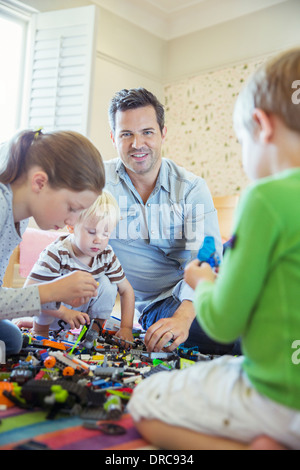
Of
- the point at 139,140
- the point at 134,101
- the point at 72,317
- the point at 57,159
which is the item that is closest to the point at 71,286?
the point at 57,159

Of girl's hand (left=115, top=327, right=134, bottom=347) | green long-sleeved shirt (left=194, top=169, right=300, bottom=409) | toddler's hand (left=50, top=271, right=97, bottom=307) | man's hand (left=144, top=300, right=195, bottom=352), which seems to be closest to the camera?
green long-sleeved shirt (left=194, top=169, right=300, bottom=409)

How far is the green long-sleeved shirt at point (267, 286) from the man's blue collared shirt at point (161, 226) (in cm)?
116

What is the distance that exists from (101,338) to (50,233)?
114 cm

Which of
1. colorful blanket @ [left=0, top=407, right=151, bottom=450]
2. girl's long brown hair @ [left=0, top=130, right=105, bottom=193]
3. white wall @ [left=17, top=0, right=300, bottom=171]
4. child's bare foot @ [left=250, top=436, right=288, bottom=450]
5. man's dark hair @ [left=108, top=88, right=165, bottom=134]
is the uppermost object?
white wall @ [left=17, top=0, right=300, bottom=171]

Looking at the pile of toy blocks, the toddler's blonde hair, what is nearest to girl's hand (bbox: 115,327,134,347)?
the pile of toy blocks

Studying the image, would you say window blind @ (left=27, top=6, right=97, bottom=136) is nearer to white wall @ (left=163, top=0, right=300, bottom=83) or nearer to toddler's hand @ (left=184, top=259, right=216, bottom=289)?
white wall @ (left=163, top=0, right=300, bottom=83)

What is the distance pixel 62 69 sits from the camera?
3148mm

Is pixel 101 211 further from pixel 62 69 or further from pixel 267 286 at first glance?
pixel 62 69

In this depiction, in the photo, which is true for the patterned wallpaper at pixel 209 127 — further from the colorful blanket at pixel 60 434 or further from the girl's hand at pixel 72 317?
the colorful blanket at pixel 60 434

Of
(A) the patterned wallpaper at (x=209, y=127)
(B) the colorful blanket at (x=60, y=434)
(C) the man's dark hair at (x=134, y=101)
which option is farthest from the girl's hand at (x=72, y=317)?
(A) the patterned wallpaper at (x=209, y=127)

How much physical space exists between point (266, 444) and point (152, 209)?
4.45 ft

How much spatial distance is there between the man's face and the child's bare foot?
1.39 m

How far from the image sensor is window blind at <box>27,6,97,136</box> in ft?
10.1

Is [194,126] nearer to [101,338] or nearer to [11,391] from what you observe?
[101,338]
